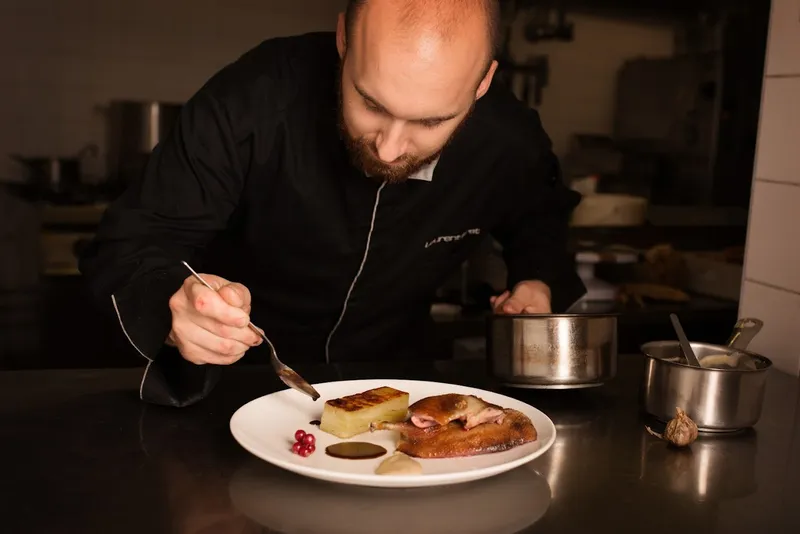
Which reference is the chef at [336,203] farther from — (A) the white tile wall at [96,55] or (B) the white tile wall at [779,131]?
(A) the white tile wall at [96,55]

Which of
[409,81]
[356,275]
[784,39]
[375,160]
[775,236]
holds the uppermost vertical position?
[784,39]

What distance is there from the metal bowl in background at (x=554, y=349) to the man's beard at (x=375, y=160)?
0.30m

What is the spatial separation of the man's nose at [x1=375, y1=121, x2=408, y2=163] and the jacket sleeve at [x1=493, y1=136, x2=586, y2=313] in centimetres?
54

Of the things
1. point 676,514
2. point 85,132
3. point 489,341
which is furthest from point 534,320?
point 85,132

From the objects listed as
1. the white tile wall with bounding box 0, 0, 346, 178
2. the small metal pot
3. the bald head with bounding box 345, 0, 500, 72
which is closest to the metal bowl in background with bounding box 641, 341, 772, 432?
the small metal pot

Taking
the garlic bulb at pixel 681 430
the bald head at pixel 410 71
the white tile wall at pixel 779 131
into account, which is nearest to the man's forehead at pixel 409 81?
the bald head at pixel 410 71

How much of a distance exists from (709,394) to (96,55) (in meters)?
1.69

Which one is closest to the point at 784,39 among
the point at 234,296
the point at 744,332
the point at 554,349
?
the point at 744,332

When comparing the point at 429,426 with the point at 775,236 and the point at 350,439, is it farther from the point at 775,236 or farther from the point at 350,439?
the point at 775,236

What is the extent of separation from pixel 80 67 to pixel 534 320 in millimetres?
1446

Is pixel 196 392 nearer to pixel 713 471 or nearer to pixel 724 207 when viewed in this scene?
pixel 713 471

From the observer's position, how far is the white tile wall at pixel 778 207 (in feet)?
6.22

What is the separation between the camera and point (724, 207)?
2801 millimetres

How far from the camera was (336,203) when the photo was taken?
182 centimetres
